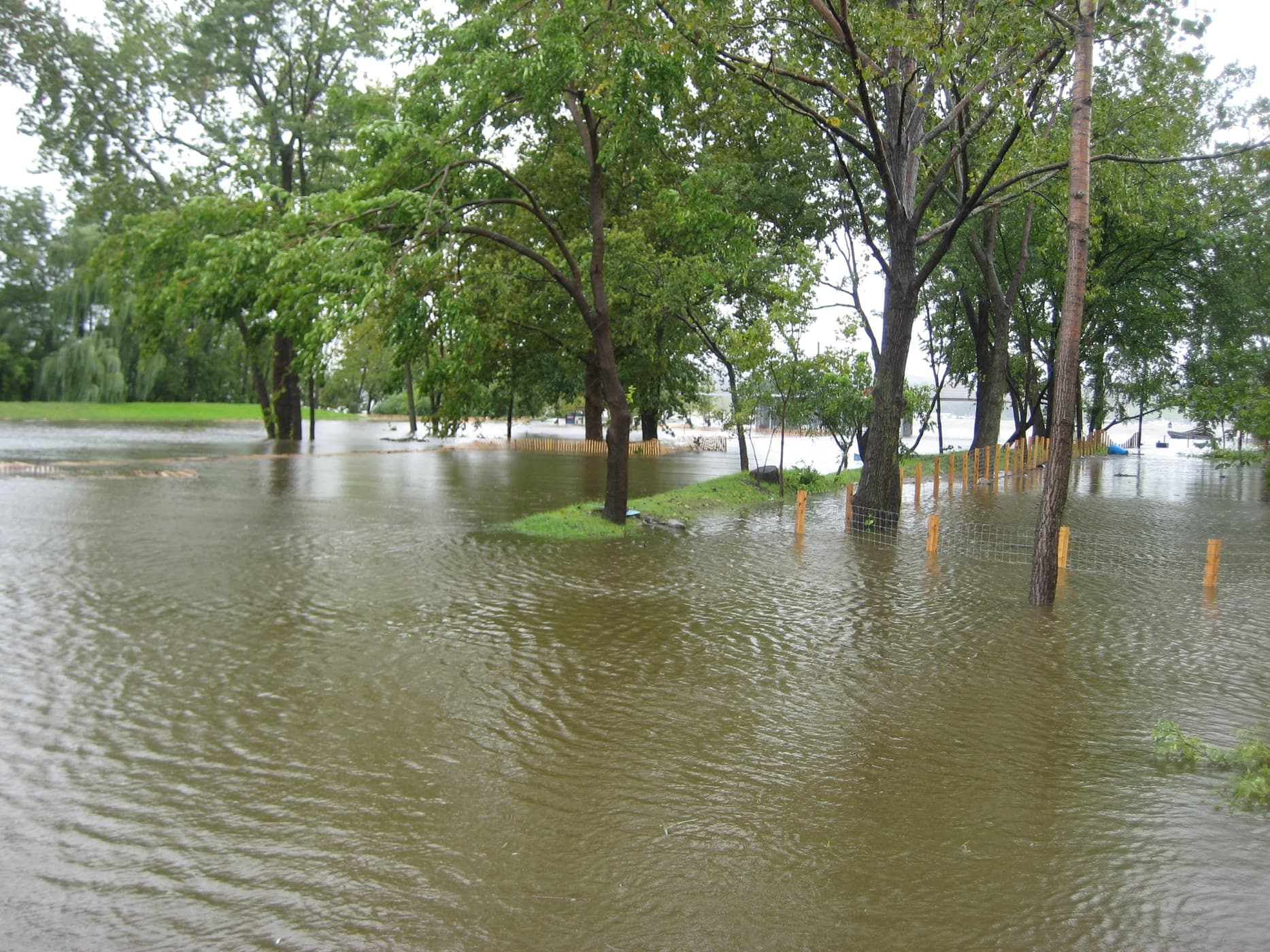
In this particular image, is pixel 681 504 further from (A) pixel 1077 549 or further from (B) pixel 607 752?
(B) pixel 607 752

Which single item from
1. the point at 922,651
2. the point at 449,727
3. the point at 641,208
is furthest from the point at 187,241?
the point at 641,208

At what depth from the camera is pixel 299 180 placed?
3619cm

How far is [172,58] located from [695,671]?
32856 millimetres

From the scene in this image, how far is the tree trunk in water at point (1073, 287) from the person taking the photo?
11.2 m

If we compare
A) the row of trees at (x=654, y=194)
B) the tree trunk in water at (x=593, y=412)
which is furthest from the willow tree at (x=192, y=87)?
the tree trunk in water at (x=593, y=412)

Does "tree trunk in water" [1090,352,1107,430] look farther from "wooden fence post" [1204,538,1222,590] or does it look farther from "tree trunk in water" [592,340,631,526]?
"tree trunk in water" [592,340,631,526]

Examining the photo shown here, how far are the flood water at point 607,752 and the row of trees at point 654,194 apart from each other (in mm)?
4189

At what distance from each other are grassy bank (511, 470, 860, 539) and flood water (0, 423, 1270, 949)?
2448 millimetres

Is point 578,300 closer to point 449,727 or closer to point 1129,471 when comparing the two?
point 449,727

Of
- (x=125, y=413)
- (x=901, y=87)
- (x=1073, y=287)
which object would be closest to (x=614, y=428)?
(x=901, y=87)

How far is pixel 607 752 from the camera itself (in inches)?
278

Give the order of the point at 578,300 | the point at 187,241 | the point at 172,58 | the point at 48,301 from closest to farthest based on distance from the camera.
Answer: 1. the point at 187,241
2. the point at 578,300
3. the point at 172,58
4. the point at 48,301

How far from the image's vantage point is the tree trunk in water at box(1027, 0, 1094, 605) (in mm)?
11180

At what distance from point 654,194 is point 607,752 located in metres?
16.7
